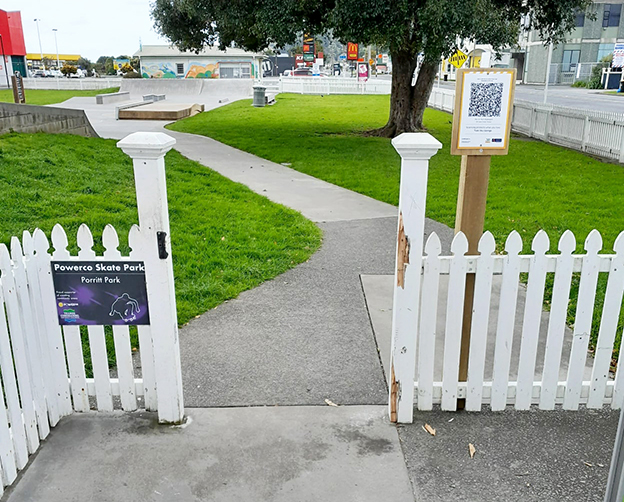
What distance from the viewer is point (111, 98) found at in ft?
105

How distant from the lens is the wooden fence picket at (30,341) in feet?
9.95

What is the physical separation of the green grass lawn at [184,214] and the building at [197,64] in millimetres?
48610

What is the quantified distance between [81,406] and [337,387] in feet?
5.29

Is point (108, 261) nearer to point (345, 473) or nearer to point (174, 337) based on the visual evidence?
point (174, 337)

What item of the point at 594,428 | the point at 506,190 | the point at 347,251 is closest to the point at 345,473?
the point at 594,428

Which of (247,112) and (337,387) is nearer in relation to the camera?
(337,387)

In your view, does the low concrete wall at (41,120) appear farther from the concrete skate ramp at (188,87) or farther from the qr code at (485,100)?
the concrete skate ramp at (188,87)

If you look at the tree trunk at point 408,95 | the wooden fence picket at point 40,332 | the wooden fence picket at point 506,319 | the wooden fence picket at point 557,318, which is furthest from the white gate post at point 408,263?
the tree trunk at point 408,95

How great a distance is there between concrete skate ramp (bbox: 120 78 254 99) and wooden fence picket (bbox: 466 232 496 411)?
35656 mm

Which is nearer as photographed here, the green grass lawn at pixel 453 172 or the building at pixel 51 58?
the green grass lawn at pixel 453 172

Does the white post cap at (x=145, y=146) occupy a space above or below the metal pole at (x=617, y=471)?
above

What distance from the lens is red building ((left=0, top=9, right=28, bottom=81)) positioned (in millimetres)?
46750

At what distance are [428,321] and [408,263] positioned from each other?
0.38m

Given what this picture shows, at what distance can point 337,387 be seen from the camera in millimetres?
3869
